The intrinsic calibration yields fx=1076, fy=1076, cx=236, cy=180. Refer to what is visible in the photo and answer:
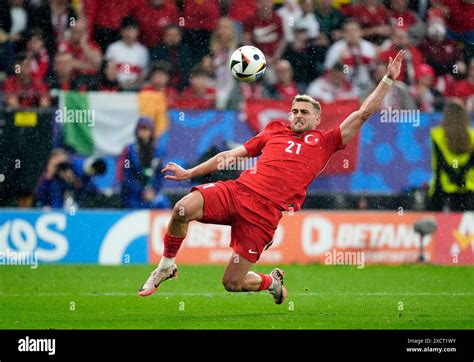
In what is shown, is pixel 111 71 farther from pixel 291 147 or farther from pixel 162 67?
pixel 291 147

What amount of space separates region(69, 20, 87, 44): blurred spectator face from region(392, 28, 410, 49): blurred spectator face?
4.82 metres

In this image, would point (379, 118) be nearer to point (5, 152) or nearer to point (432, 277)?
point (432, 277)

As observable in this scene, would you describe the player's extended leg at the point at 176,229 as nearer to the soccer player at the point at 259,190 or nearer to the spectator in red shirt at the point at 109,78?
the soccer player at the point at 259,190

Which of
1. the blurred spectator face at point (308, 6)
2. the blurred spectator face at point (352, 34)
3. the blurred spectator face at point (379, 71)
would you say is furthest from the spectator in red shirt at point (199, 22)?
the blurred spectator face at point (379, 71)

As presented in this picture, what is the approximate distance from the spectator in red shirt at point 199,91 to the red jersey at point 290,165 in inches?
192

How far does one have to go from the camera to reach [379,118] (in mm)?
15117

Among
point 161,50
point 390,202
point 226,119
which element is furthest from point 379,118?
point 161,50

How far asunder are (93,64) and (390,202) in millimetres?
4820

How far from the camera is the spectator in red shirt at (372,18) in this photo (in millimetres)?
16906

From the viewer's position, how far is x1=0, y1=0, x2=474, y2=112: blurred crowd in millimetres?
15680

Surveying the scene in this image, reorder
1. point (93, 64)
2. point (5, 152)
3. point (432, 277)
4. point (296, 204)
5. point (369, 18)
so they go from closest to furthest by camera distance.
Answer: point (296, 204) < point (432, 277) < point (5, 152) < point (93, 64) < point (369, 18)

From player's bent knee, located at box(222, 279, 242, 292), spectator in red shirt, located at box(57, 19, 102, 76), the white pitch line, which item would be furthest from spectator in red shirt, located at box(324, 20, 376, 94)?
player's bent knee, located at box(222, 279, 242, 292)

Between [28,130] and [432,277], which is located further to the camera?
[28,130]

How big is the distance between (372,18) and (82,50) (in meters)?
4.60
